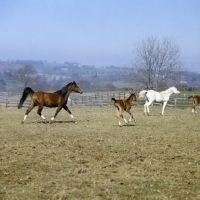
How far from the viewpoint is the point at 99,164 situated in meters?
8.50

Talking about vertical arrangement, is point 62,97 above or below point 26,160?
above

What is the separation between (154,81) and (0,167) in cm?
3276

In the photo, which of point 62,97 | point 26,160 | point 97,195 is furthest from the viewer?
point 62,97

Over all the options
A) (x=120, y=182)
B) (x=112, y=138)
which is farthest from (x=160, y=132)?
(x=120, y=182)

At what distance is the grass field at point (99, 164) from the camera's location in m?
6.43

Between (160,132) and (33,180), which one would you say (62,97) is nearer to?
(160,132)

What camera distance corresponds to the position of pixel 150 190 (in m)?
6.52

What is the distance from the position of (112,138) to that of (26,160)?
4.05 m

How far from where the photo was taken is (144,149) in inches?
404

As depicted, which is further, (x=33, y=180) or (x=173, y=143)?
(x=173, y=143)

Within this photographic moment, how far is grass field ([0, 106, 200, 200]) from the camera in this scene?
6.43m

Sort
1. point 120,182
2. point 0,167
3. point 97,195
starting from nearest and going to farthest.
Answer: point 97,195, point 120,182, point 0,167

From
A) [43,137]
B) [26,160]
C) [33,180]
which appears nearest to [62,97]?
[43,137]

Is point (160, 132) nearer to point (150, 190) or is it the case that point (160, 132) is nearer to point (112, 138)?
point (112, 138)
